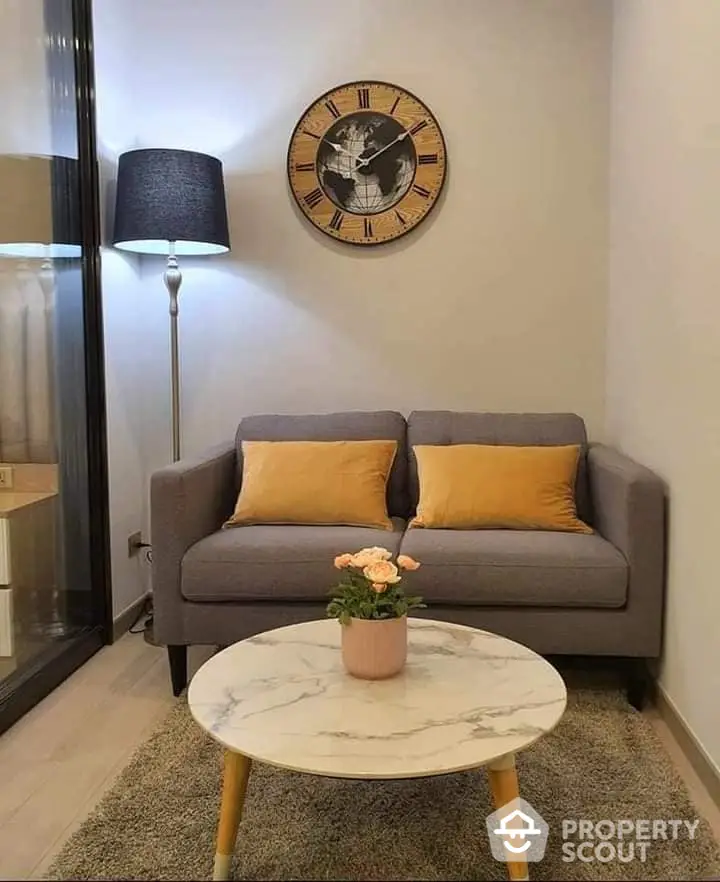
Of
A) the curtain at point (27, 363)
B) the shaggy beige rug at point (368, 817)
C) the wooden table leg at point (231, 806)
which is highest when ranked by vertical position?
the curtain at point (27, 363)

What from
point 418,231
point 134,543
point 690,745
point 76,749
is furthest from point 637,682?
point 134,543

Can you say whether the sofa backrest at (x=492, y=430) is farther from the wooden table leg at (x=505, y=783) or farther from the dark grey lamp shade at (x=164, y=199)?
the wooden table leg at (x=505, y=783)

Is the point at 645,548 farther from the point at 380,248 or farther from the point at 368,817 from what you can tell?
the point at 380,248

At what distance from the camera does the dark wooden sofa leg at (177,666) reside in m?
2.60

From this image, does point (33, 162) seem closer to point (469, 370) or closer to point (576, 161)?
point (469, 370)

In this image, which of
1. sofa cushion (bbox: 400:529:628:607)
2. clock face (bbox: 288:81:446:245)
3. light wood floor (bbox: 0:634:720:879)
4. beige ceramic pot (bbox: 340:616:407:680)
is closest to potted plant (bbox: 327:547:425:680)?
beige ceramic pot (bbox: 340:616:407:680)

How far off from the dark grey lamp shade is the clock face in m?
0.47

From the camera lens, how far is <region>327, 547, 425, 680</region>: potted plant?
1747mm

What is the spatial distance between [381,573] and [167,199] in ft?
5.86

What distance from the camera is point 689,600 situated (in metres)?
2.21

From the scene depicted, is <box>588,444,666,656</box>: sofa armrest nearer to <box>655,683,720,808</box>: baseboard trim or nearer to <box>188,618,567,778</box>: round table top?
<box>655,683,720,808</box>: baseboard trim

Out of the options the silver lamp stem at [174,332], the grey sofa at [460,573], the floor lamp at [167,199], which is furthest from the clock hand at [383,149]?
the grey sofa at [460,573]

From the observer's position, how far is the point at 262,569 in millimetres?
2504

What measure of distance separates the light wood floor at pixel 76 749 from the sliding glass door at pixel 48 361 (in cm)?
9
